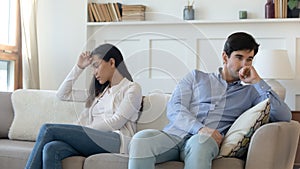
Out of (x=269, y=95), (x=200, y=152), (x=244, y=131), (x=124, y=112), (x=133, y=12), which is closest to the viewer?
(x=200, y=152)

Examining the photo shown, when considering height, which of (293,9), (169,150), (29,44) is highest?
(293,9)

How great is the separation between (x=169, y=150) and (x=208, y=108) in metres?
0.36

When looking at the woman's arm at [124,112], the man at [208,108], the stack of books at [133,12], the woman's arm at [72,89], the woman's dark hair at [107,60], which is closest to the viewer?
the man at [208,108]

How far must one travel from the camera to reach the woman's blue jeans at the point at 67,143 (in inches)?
97.1

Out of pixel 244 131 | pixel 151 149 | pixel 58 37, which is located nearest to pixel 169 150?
pixel 151 149

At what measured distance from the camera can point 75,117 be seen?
317 centimetres

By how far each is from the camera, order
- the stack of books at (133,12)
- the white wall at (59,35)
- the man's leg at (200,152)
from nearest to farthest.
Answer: the man's leg at (200,152) → the stack of books at (133,12) → the white wall at (59,35)

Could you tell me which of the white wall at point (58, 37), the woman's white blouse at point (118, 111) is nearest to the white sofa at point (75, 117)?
the woman's white blouse at point (118, 111)

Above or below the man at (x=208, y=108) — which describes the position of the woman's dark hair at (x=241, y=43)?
above

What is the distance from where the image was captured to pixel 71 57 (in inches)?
185

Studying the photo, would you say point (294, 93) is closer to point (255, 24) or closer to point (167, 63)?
point (255, 24)

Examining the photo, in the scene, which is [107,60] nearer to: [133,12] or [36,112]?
[36,112]

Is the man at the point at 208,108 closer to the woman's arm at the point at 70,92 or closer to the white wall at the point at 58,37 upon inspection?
the woman's arm at the point at 70,92

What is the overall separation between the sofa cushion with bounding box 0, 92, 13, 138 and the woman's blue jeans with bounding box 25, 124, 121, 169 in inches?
31.9
